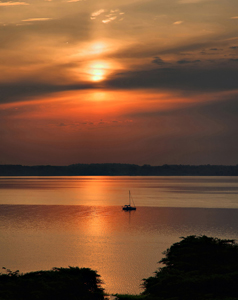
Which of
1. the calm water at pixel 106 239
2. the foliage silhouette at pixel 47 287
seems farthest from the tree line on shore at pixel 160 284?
the calm water at pixel 106 239

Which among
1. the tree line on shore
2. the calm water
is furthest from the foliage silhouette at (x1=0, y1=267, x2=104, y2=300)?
the calm water

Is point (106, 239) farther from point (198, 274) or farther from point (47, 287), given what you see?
point (47, 287)

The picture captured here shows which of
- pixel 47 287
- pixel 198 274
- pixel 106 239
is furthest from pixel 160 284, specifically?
pixel 106 239

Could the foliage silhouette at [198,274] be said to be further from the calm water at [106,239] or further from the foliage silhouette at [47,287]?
the calm water at [106,239]

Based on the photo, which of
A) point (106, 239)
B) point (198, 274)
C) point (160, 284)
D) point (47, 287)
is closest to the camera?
point (47, 287)

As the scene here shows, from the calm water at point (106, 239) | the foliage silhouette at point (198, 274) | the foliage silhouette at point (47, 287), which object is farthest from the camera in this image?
the calm water at point (106, 239)

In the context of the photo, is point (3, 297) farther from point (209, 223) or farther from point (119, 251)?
point (209, 223)

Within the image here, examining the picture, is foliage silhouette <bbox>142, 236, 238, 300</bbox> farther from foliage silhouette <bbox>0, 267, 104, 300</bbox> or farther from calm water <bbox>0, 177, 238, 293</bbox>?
calm water <bbox>0, 177, 238, 293</bbox>

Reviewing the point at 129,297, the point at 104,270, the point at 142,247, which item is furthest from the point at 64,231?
the point at 129,297

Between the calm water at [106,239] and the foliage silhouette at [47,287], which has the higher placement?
the foliage silhouette at [47,287]

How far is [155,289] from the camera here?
2378 centimetres

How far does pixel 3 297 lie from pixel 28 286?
1.97 metres

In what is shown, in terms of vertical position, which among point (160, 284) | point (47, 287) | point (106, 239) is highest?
point (47, 287)

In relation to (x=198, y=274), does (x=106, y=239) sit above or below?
below
